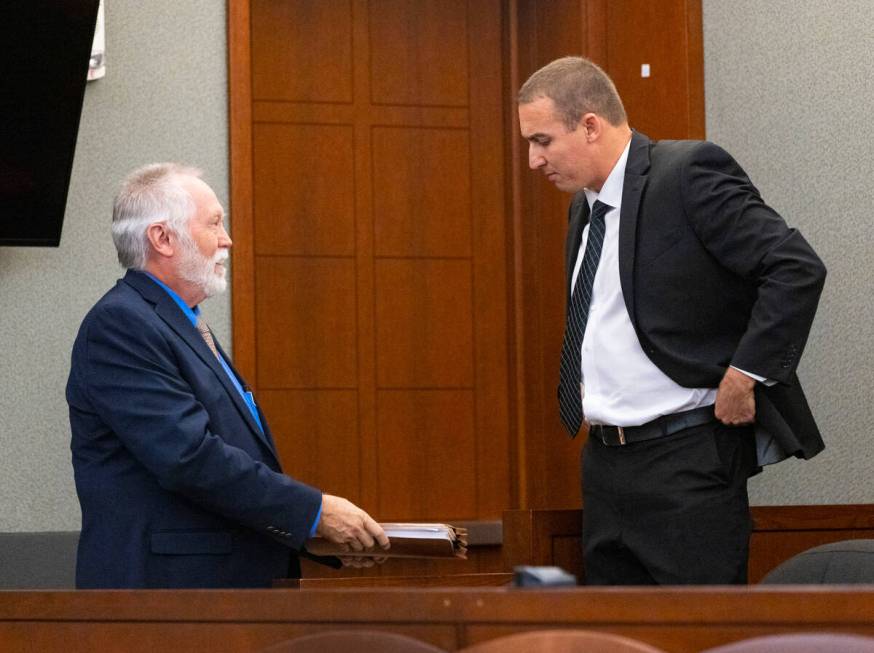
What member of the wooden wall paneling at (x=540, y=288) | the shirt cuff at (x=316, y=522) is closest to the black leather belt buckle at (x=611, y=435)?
the shirt cuff at (x=316, y=522)

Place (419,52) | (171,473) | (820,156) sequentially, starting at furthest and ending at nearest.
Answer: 1. (419,52)
2. (820,156)
3. (171,473)

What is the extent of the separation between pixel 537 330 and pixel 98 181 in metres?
1.67

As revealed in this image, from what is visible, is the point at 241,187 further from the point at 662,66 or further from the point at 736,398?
the point at 736,398

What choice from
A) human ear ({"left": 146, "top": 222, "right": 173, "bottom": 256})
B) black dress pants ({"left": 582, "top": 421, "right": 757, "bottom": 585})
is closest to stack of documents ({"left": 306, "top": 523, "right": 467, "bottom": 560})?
black dress pants ({"left": 582, "top": 421, "right": 757, "bottom": 585})

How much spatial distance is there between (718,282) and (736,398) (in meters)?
0.28

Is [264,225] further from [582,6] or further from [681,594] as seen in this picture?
[681,594]

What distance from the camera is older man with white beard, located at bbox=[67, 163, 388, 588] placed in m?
2.70

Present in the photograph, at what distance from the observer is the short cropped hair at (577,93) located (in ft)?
10.4

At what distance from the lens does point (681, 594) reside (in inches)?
58.4

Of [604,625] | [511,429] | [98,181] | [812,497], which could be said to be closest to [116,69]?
[98,181]

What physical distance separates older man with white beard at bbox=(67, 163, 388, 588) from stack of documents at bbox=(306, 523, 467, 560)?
32 millimetres

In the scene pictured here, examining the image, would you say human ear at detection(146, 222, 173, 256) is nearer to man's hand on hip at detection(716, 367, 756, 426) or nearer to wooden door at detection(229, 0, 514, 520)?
man's hand on hip at detection(716, 367, 756, 426)

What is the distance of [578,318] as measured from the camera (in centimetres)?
Answer: 312

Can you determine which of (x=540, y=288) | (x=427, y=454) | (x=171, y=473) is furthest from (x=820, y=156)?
(x=171, y=473)
